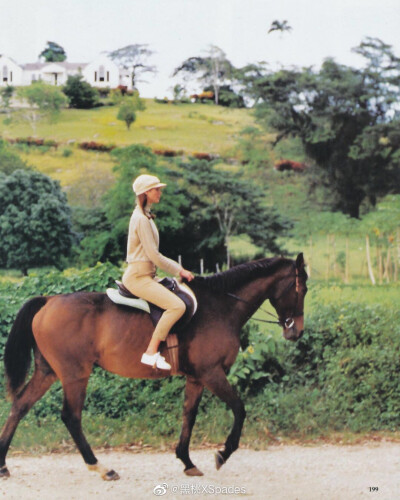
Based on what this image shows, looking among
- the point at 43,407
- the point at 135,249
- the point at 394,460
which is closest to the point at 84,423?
the point at 43,407

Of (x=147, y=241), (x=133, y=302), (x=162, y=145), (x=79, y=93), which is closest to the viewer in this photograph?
(x=147, y=241)

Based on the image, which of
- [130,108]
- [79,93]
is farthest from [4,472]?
[130,108]

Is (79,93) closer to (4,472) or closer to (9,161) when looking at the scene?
(9,161)

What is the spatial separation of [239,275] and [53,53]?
1225cm

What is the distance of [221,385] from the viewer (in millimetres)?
6875

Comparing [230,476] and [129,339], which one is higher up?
[129,339]

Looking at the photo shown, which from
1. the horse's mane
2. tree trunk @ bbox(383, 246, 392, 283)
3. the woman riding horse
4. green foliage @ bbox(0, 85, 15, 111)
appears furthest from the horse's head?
green foliage @ bbox(0, 85, 15, 111)

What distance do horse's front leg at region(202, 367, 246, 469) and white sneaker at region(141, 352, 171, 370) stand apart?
15.9 inches

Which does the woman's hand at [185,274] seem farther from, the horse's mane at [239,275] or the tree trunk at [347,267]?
the tree trunk at [347,267]

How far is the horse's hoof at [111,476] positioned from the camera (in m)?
6.84

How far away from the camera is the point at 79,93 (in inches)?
750

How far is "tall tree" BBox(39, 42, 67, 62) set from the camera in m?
17.1

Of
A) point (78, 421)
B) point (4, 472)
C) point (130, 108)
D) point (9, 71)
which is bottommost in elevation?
point (4, 472)

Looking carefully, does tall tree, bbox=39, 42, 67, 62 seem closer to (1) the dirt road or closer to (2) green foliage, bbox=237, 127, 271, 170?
(2) green foliage, bbox=237, 127, 271, 170
